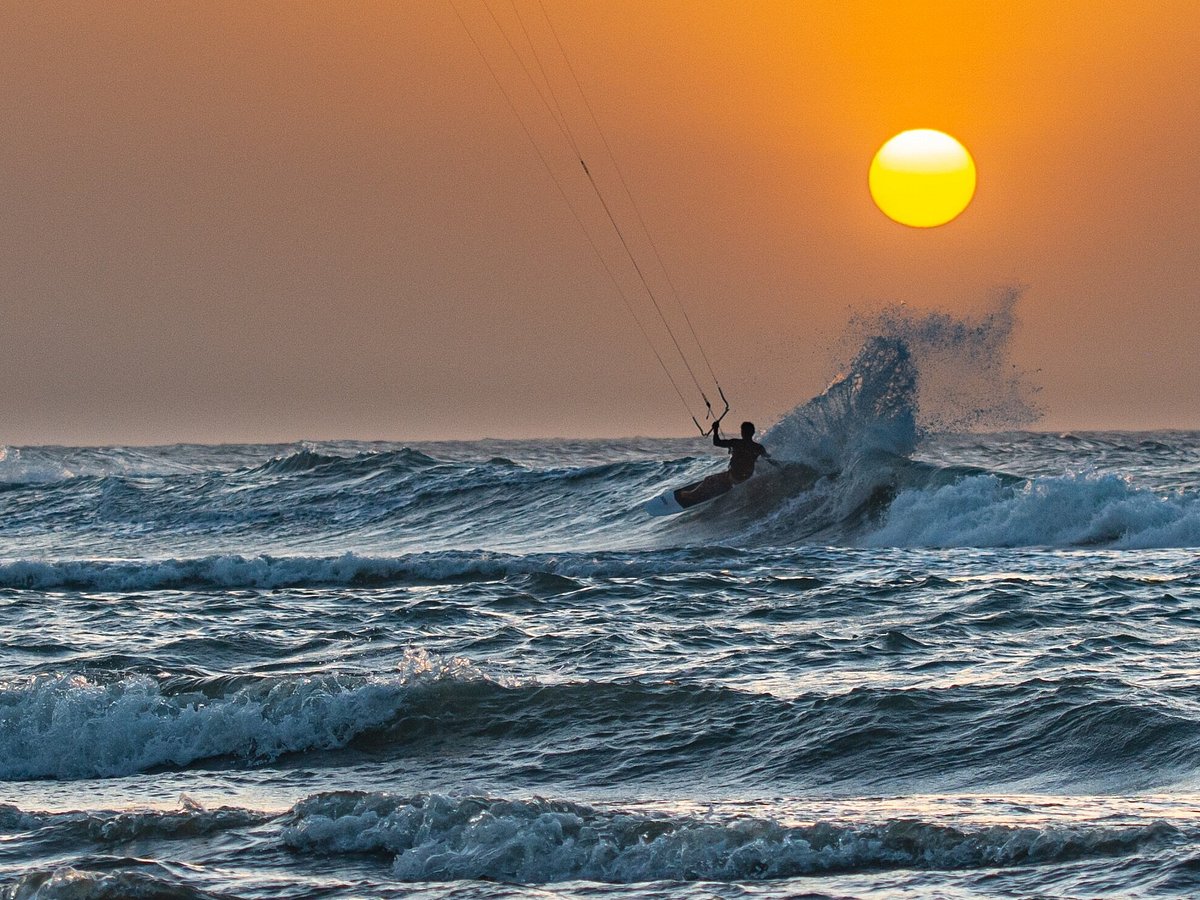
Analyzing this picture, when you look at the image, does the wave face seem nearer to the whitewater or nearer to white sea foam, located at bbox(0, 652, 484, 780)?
the whitewater

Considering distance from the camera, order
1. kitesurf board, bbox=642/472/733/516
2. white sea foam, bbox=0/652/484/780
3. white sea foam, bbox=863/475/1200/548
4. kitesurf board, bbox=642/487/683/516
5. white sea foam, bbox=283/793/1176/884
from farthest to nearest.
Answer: kitesurf board, bbox=642/487/683/516
kitesurf board, bbox=642/472/733/516
white sea foam, bbox=863/475/1200/548
white sea foam, bbox=0/652/484/780
white sea foam, bbox=283/793/1176/884

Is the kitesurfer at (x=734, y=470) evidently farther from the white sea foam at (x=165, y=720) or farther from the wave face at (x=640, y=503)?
the white sea foam at (x=165, y=720)

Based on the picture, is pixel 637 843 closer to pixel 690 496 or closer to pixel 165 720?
pixel 165 720

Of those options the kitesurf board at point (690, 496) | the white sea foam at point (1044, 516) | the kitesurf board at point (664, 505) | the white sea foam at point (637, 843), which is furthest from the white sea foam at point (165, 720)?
the kitesurf board at point (664, 505)

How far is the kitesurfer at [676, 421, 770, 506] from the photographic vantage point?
75.5 ft

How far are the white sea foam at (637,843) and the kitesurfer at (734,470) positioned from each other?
14796mm

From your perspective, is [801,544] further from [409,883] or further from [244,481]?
[244,481]

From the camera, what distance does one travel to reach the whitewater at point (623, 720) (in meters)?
6.59

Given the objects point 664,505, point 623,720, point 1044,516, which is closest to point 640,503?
point 664,505

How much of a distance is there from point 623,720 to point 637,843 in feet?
8.71

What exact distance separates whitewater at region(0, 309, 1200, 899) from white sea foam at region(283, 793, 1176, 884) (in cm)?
2

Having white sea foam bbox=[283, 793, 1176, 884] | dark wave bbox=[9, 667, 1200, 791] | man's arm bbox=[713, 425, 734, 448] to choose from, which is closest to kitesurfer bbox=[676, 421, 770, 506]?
man's arm bbox=[713, 425, 734, 448]

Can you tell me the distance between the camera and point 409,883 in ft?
21.5

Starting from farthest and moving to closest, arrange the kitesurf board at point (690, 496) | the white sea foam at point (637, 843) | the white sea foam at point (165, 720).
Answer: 1. the kitesurf board at point (690, 496)
2. the white sea foam at point (165, 720)
3. the white sea foam at point (637, 843)
